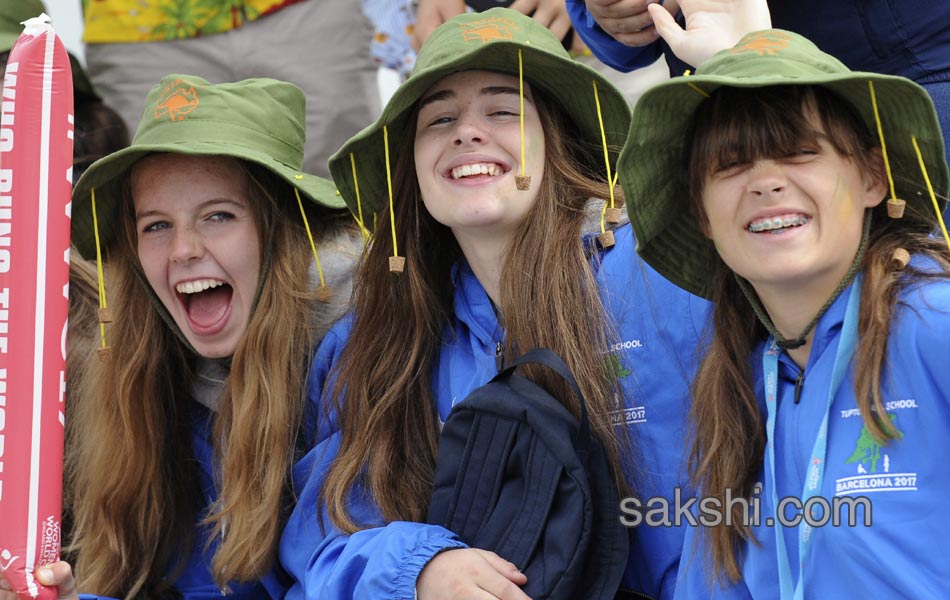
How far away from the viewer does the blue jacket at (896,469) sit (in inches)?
85.4

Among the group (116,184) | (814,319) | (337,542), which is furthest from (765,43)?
(116,184)

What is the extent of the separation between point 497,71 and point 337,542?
1083mm

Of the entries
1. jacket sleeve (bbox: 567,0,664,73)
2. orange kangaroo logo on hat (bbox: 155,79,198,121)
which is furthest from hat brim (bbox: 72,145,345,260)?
jacket sleeve (bbox: 567,0,664,73)

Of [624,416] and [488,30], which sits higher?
[488,30]

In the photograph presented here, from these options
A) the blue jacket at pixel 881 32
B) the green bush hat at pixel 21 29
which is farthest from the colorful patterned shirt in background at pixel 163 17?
the blue jacket at pixel 881 32

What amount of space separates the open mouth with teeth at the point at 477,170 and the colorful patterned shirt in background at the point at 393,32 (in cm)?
142

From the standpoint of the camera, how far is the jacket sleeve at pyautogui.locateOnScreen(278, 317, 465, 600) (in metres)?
2.71

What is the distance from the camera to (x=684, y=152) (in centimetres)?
254

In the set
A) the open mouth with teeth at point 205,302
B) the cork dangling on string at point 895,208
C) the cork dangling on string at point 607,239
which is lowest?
the open mouth with teeth at point 205,302

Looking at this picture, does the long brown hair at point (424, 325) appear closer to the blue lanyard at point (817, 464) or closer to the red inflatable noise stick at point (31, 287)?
the blue lanyard at point (817, 464)

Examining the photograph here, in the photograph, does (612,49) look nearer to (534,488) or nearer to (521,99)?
(521,99)

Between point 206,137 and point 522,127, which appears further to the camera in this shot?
point 206,137

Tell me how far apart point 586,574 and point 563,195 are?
2.88 feet

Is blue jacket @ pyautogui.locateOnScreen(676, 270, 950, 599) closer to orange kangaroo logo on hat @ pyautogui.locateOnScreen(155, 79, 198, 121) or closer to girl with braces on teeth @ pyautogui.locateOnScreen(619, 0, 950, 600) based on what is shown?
girl with braces on teeth @ pyautogui.locateOnScreen(619, 0, 950, 600)
